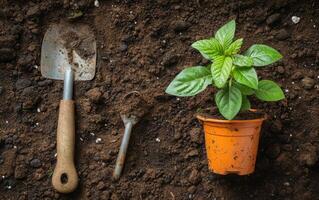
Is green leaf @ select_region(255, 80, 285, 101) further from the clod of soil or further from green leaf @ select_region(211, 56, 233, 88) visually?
the clod of soil

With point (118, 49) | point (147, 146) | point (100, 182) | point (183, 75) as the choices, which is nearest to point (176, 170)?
point (147, 146)

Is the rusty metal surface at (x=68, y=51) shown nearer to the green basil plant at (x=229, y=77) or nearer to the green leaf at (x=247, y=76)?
the green basil plant at (x=229, y=77)

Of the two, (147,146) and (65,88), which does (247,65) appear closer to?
(147,146)

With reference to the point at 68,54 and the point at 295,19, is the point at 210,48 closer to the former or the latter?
the point at 295,19

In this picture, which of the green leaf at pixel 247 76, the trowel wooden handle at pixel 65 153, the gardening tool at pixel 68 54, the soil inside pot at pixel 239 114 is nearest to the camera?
the green leaf at pixel 247 76

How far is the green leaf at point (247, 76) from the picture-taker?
1.21m

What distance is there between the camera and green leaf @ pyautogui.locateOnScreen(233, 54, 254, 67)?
4.02ft

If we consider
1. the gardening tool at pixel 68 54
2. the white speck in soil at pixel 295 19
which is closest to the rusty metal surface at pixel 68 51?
the gardening tool at pixel 68 54

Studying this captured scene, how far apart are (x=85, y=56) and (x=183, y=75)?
0.48 metres

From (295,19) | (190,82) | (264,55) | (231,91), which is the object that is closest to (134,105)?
(190,82)

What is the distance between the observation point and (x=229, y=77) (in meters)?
1.29

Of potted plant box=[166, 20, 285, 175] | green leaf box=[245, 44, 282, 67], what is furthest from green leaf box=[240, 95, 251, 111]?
green leaf box=[245, 44, 282, 67]

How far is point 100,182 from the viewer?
4.80ft

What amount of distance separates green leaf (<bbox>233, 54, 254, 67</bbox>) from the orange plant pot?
6.9 inches
